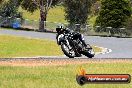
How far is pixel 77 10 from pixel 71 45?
5748cm

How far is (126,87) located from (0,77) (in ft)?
14.7

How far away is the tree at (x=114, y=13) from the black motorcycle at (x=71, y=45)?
4572 cm

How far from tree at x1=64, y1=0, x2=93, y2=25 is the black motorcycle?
55.9m

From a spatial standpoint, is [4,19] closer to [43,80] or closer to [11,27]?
[11,27]

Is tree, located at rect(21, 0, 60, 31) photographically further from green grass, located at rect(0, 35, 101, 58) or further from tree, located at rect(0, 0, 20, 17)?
green grass, located at rect(0, 35, 101, 58)

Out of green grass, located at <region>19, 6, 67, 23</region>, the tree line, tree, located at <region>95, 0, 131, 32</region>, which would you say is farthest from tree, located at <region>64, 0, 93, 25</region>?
green grass, located at <region>19, 6, 67, 23</region>

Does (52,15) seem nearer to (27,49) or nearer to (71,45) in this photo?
(27,49)

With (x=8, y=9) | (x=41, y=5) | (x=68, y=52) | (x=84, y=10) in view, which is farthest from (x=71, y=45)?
(x=84, y=10)

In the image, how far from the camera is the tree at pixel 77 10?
70750 mm

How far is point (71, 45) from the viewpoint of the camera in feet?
46.8

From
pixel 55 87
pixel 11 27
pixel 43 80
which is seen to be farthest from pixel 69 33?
pixel 11 27

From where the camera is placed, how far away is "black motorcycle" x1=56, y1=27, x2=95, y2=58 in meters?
13.6

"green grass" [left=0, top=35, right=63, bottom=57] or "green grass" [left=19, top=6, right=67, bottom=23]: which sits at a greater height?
"green grass" [left=0, top=35, right=63, bottom=57]

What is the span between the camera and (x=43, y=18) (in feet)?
220
